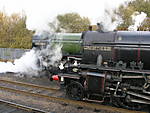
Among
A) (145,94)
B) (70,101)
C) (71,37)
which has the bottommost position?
(70,101)

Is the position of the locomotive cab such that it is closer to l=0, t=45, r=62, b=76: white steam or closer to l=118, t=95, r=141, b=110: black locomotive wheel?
l=118, t=95, r=141, b=110: black locomotive wheel

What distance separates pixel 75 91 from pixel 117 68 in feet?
7.24

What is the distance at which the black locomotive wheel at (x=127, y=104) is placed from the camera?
697cm

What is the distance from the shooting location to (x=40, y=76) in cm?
1289

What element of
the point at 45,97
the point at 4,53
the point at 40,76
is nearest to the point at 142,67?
the point at 45,97

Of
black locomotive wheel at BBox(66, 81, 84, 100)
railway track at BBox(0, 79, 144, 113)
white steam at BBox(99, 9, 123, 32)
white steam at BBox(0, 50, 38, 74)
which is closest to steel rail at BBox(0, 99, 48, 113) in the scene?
railway track at BBox(0, 79, 144, 113)

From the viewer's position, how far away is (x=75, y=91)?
26.2 ft

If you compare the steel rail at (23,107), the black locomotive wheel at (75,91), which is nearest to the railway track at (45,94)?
the black locomotive wheel at (75,91)

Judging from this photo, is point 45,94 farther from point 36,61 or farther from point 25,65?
point 25,65

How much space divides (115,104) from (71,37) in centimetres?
431

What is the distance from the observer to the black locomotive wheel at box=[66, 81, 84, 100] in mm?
7790

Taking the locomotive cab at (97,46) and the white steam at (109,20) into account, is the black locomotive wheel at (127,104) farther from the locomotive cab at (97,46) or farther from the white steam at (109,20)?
the white steam at (109,20)

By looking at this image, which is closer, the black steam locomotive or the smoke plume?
the black steam locomotive

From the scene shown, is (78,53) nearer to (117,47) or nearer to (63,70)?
(63,70)
